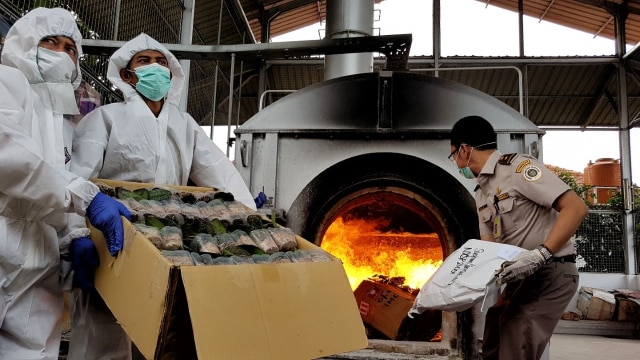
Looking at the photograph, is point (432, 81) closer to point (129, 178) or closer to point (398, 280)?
point (398, 280)

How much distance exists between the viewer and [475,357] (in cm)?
309

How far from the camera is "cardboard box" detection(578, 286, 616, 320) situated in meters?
7.03

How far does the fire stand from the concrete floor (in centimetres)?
166

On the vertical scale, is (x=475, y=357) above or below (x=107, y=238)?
below

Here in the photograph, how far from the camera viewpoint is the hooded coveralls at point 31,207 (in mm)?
1430

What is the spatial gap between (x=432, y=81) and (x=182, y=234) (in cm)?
237

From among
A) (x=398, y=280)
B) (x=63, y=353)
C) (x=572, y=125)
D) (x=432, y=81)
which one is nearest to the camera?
(x=63, y=353)

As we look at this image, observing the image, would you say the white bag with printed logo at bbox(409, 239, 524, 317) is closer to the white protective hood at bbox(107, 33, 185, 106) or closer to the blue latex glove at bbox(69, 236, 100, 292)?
the blue latex glove at bbox(69, 236, 100, 292)

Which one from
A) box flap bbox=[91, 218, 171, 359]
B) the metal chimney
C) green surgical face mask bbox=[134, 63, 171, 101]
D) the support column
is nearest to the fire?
the metal chimney

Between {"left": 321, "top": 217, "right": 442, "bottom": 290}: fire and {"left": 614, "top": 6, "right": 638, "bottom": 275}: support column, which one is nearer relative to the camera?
{"left": 321, "top": 217, "right": 442, "bottom": 290}: fire

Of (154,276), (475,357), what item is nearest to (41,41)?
(154,276)

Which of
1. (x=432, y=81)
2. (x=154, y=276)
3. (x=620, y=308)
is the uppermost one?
(x=432, y=81)

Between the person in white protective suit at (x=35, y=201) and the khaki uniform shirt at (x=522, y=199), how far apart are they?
1.65 m

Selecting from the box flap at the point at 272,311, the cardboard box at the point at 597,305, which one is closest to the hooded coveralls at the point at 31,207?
the box flap at the point at 272,311
